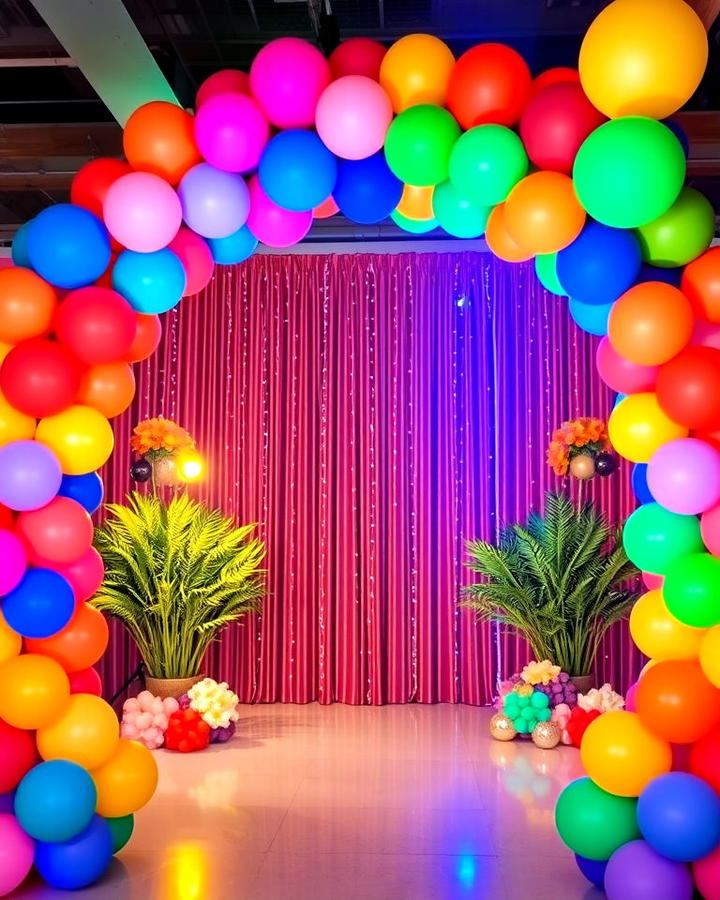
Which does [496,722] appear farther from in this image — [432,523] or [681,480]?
[681,480]

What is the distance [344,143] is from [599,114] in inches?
28.2

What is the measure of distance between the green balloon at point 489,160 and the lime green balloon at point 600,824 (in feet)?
5.69

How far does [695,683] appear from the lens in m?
2.57

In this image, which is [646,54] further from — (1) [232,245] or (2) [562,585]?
(2) [562,585]

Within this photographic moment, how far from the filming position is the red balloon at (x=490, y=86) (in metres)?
2.70

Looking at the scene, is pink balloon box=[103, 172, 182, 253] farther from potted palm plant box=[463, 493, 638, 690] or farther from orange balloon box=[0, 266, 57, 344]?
potted palm plant box=[463, 493, 638, 690]

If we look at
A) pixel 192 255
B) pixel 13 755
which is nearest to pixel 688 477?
pixel 192 255

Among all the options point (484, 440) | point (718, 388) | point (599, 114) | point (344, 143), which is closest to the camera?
point (718, 388)

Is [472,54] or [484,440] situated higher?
[472,54]

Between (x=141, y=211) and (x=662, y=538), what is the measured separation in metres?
1.75

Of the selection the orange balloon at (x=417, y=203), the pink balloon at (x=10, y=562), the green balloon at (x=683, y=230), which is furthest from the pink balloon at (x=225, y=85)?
the pink balloon at (x=10, y=562)

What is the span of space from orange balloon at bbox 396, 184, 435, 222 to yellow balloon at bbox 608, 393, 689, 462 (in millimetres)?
998

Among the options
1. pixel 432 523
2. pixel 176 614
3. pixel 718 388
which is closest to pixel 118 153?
pixel 176 614

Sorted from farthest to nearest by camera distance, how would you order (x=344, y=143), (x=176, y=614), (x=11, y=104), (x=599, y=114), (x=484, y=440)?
(x=484, y=440) < (x=176, y=614) < (x=11, y=104) < (x=344, y=143) < (x=599, y=114)
